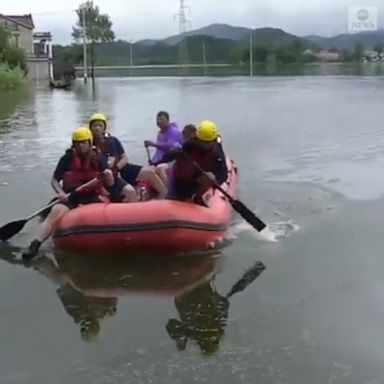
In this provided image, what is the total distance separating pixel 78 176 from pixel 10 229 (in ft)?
3.35

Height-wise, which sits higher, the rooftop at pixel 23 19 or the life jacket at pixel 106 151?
the rooftop at pixel 23 19

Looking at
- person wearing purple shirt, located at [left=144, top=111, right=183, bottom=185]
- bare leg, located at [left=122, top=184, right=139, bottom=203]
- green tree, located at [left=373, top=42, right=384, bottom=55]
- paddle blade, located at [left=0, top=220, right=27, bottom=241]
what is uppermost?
green tree, located at [left=373, top=42, right=384, bottom=55]

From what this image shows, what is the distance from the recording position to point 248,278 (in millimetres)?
7738

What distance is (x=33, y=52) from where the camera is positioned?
232 feet

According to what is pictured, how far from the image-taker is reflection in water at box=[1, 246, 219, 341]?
6988mm

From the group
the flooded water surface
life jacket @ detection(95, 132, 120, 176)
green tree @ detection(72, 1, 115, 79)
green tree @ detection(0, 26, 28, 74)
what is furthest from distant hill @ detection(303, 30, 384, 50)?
life jacket @ detection(95, 132, 120, 176)

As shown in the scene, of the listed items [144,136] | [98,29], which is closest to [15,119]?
[144,136]

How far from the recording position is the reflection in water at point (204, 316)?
20.2 feet

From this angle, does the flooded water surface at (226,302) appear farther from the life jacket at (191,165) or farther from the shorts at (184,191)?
the life jacket at (191,165)

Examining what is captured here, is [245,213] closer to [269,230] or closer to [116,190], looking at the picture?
[269,230]

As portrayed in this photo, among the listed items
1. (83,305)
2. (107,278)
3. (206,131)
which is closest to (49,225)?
(107,278)

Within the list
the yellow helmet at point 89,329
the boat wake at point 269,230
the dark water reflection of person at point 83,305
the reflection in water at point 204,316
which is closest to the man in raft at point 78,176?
the dark water reflection of person at point 83,305

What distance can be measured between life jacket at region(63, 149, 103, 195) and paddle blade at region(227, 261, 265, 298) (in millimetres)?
1940

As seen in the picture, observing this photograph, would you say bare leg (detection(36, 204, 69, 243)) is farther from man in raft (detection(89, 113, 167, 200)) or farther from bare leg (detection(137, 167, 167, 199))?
bare leg (detection(137, 167, 167, 199))
